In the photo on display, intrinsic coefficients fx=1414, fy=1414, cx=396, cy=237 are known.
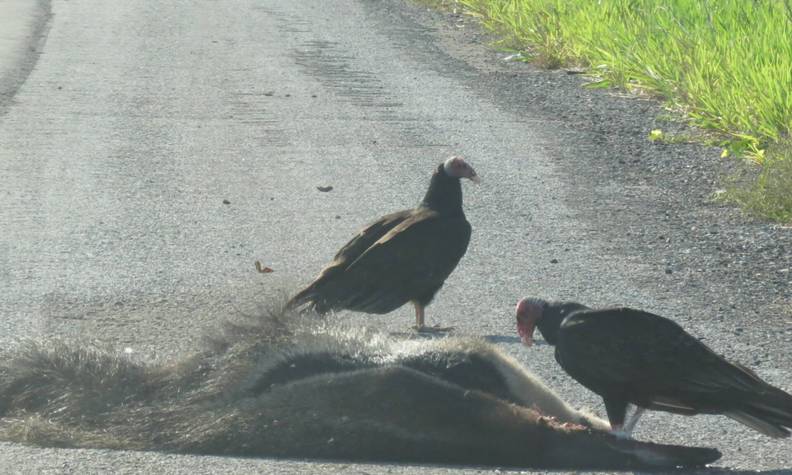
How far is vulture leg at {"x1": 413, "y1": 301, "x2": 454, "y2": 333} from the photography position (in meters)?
6.35

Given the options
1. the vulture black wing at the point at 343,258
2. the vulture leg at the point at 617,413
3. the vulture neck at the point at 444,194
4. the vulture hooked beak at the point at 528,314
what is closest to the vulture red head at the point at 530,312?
the vulture hooked beak at the point at 528,314

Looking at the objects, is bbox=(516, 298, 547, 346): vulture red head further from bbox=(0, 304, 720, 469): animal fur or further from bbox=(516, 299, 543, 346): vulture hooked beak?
bbox=(0, 304, 720, 469): animal fur

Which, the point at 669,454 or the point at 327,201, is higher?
the point at 669,454

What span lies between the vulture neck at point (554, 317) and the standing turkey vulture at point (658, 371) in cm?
4

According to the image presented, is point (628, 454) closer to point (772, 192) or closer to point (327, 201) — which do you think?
point (772, 192)

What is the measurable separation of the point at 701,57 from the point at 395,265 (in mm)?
6016

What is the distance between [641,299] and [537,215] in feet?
5.67

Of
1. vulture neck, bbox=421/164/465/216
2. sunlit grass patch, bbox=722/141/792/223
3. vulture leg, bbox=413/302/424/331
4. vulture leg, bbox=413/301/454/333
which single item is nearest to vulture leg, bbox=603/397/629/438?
vulture leg, bbox=413/301/454/333

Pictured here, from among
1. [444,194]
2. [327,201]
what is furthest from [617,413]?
[327,201]

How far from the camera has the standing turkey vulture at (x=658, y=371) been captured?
439 cm

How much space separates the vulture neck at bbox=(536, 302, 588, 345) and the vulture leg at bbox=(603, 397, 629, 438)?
27 cm

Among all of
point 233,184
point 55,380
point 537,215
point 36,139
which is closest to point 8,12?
point 36,139

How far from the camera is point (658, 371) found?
443cm

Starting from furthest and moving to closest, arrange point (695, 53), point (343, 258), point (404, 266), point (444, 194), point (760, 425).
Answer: point (695, 53) < point (444, 194) < point (343, 258) < point (404, 266) < point (760, 425)
